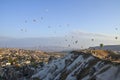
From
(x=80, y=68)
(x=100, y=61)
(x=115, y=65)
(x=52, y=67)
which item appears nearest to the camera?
(x=115, y=65)

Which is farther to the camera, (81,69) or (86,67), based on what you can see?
(81,69)

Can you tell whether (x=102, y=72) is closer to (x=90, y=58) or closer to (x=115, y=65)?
(x=115, y=65)

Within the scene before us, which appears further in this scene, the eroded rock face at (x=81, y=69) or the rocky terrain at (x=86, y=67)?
the rocky terrain at (x=86, y=67)

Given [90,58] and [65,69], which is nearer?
[90,58]

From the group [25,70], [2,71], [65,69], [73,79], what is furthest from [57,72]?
[2,71]

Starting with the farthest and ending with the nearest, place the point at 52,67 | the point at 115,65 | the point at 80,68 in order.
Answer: the point at 52,67
the point at 80,68
the point at 115,65

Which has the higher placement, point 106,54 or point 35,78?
point 106,54

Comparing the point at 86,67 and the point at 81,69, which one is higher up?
the point at 86,67

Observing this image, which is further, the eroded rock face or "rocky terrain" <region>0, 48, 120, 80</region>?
"rocky terrain" <region>0, 48, 120, 80</region>
